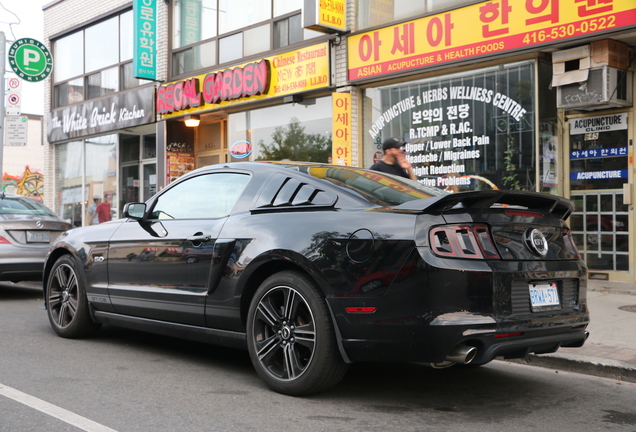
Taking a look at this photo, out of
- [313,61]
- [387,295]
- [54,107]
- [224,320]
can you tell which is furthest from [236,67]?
[387,295]

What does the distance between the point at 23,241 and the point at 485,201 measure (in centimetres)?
709

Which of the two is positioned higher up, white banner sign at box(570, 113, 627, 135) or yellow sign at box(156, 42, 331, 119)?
yellow sign at box(156, 42, 331, 119)

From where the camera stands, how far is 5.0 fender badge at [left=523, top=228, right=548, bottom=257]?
4203 millimetres

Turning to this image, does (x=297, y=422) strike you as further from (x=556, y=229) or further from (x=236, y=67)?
(x=236, y=67)

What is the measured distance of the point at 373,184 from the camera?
4.82 metres

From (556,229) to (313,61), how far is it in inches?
356

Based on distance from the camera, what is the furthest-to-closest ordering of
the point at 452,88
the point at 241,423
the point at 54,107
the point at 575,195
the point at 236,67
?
the point at 54,107, the point at 236,67, the point at 452,88, the point at 575,195, the point at 241,423

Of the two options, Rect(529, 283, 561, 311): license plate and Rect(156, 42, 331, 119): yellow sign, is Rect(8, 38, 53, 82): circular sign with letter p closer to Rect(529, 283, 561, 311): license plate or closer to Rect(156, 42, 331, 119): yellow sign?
Rect(156, 42, 331, 119): yellow sign

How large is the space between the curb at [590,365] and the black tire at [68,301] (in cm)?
377

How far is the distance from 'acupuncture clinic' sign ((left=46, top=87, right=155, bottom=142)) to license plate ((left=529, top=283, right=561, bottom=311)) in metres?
13.8

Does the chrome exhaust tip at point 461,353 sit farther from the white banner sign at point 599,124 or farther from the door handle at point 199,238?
the white banner sign at point 599,124

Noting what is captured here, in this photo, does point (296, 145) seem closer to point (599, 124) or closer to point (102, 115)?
point (599, 124)

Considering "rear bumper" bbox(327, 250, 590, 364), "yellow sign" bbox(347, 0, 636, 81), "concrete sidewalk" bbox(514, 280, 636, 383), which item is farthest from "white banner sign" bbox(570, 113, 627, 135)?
"rear bumper" bbox(327, 250, 590, 364)

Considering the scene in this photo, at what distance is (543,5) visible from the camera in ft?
31.5
